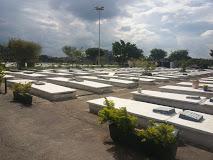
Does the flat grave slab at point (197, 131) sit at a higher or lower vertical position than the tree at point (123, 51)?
lower

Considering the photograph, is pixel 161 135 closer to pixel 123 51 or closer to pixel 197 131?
pixel 197 131

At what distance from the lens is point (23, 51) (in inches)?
1608

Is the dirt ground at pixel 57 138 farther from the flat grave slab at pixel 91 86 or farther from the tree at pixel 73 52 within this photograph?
the tree at pixel 73 52

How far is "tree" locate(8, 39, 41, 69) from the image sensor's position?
40.8 m

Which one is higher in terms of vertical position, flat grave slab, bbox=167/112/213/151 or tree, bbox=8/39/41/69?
tree, bbox=8/39/41/69

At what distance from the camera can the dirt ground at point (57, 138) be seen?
586 centimetres

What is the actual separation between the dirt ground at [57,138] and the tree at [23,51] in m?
32.6

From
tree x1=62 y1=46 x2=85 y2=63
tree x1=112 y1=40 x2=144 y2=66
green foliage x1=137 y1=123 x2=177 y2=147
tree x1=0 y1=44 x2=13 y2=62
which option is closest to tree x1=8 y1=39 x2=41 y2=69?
tree x1=0 y1=44 x2=13 y2=62

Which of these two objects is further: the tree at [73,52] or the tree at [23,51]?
the tree at [73,52]

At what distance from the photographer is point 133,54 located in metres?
72.9

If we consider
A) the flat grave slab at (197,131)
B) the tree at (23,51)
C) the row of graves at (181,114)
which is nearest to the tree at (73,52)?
the tree at (23,51)

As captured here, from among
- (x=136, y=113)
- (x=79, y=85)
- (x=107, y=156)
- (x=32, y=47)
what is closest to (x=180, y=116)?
(x=136, y=113)

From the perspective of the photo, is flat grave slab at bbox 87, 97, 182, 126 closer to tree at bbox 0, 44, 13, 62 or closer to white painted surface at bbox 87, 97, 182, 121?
white painted surface at bbox 87, 97, 182, 121

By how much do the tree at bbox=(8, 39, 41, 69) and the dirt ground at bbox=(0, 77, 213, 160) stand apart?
32.6 m
